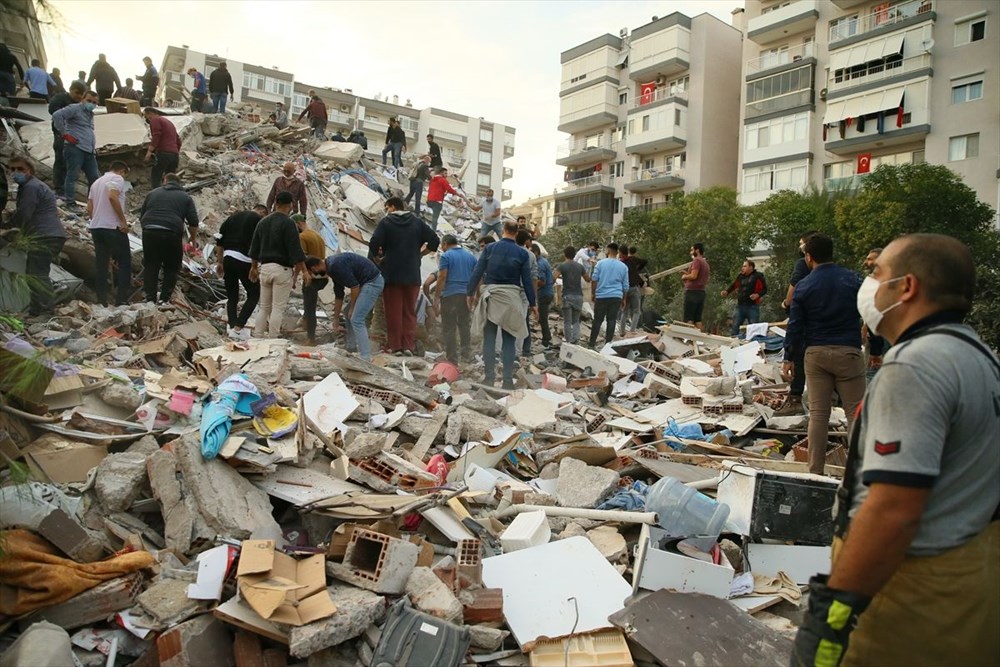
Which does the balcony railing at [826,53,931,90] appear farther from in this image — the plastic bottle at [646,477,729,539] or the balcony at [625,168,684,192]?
the plastic bottle at [646,477,729,539]

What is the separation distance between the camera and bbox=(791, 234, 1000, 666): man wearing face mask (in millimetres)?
1540

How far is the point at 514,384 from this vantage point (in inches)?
317

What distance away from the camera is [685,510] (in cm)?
402

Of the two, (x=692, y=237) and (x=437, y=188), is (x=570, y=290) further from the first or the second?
(x=692, y=237)

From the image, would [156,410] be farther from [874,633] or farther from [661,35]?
[661,35]

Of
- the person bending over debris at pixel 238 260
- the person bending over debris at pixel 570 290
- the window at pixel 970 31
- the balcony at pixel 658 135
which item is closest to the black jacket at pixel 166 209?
the person bending over debris at pixel 238 260

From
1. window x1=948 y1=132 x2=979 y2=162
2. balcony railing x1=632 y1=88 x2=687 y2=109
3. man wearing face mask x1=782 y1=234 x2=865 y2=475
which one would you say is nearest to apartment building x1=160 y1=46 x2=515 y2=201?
balcony railing x1=632 y1=88 x2=687 y2=109

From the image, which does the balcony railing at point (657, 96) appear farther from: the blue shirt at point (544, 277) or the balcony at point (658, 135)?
the blue shirt at point (544, 277)

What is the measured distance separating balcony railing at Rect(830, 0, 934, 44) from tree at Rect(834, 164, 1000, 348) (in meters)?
11.3

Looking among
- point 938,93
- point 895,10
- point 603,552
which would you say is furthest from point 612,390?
point 895,10

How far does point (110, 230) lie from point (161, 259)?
1.92 feet

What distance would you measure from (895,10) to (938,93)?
4.69m

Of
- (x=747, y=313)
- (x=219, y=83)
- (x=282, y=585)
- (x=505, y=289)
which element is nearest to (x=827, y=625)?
(x=282, y=585)

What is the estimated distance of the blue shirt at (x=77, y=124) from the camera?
873 cm
